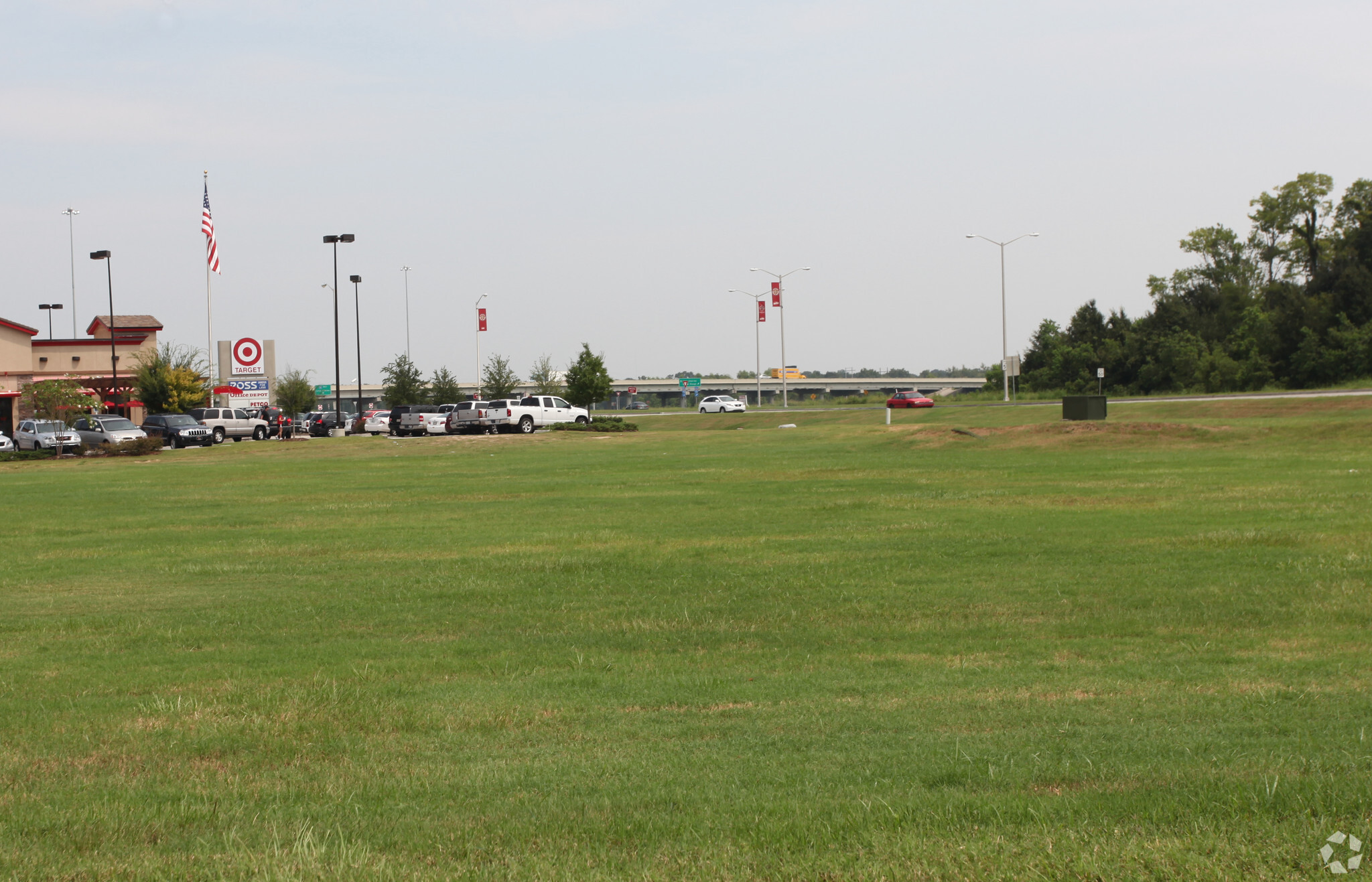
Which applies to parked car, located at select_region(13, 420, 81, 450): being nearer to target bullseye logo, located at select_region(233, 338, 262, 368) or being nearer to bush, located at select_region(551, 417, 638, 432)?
target bullseye logo, located at select_region(233, 338, 262, 368)

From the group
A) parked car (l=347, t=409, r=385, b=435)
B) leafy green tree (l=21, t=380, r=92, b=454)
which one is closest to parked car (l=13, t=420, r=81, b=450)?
leafy green tree (l=21, t=380, r=92, b=454)

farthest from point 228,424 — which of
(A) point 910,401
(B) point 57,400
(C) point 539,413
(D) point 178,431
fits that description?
(A) point 910,401

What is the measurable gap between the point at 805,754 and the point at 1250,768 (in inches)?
95.7

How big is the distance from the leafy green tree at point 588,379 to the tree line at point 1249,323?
36851 millimetres

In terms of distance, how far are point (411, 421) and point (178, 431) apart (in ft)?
38.5

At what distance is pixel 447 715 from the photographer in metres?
8.02

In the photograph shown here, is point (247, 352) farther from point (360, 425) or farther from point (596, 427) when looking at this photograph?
point (596, 427)

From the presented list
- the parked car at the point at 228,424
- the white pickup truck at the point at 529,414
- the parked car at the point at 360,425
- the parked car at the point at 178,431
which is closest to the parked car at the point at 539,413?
the white pickup truck at the point at 529,414

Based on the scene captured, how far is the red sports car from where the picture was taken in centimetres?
7975

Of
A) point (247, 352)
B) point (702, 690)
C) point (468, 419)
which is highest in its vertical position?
point (247, 352)

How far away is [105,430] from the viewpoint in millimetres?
51719

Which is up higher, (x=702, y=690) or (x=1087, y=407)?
(x=1087, y=407)

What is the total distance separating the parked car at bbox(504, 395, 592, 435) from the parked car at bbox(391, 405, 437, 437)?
4228mm

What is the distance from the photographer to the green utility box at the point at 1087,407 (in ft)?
138
